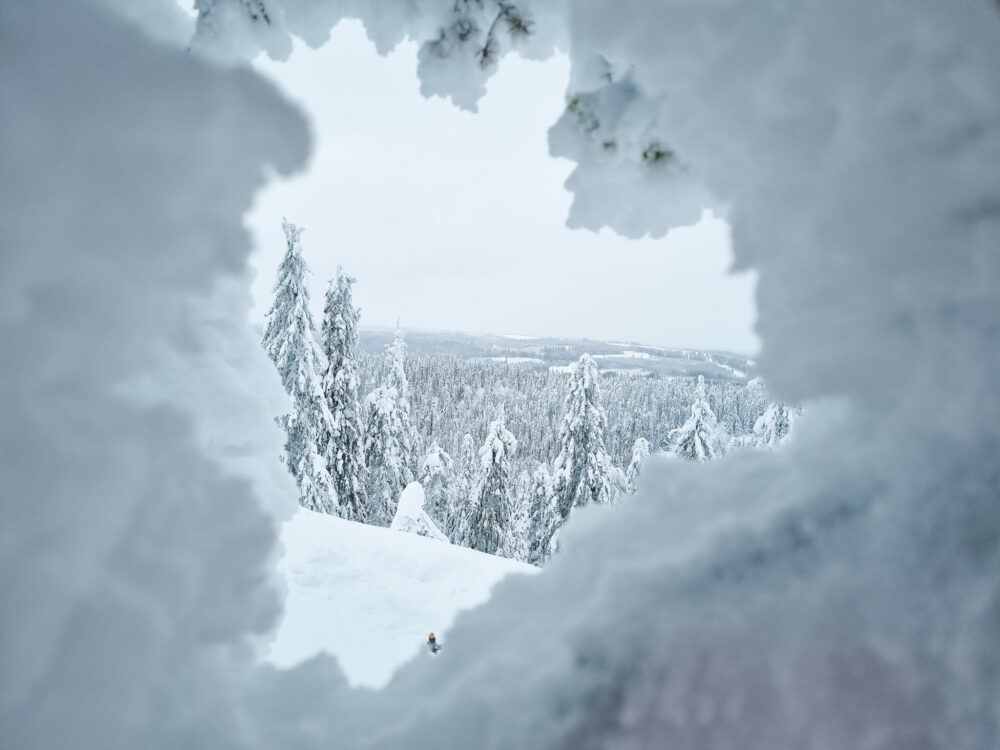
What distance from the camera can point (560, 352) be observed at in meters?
174

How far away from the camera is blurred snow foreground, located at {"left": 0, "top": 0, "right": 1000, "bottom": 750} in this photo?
1174mm

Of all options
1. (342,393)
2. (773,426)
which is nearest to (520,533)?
(342,393)

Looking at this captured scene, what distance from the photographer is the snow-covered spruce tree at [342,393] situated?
48.1 ft

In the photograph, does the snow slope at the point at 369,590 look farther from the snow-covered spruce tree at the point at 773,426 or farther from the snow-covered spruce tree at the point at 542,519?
the snow-covered spruce tree at the point at 773,426

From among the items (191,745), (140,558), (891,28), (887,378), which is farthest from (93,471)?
(891,28)

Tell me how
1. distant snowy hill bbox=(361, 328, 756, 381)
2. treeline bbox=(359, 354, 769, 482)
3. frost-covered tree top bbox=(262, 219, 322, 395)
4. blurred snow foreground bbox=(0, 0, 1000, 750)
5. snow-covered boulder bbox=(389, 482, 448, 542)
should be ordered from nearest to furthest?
blurred snow foreground bbox=(0, 0, 1000, 750) → snow-covered boulder bbox=(389, 482, 448, 542) → frost-covered tree top bbox=(262, 219, 322, 395) → treeline bbox=(359, 354, 769, 482) → distant snowy hill bbox=(361, 328, 756, 381)

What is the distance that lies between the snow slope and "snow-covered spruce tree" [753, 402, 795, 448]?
32.0 feet

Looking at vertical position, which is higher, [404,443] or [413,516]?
[404,443]

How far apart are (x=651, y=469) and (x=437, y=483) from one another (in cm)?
2025

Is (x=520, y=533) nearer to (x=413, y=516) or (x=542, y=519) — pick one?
(x=542, y=519)

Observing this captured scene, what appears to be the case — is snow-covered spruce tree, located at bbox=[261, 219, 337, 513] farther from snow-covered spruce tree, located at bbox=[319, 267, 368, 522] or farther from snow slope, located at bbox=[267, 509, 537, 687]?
snow slope, located at bbox=[267, 509, 537, 687]

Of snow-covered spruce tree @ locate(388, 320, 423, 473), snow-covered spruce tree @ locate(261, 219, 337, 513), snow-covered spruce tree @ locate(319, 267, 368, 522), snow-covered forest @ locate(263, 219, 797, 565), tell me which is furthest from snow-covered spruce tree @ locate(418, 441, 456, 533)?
snow-covered spruce tree @ locate(261, 219, 337, 513)

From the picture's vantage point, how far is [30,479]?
130 cm

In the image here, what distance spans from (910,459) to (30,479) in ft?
7.24
